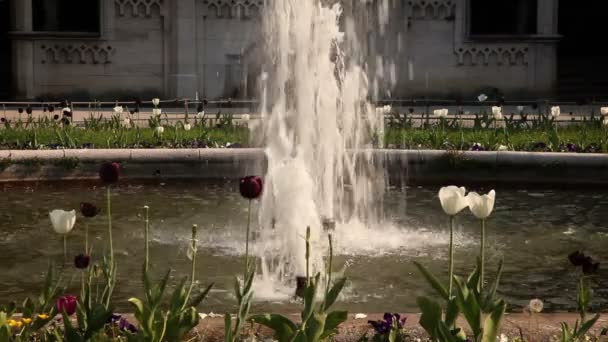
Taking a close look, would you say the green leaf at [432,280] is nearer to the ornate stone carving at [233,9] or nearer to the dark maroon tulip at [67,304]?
the dark maroon tulip at [67,304]

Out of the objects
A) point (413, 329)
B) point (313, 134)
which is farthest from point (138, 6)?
point (413, 329)

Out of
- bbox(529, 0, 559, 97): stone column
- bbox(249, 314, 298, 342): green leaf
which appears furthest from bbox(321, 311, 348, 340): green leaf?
bbox(529, 0, 559, 97): stone column

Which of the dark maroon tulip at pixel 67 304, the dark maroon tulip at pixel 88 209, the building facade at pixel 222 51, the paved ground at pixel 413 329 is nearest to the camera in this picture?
the dark maroon tulip at pixel 67 304

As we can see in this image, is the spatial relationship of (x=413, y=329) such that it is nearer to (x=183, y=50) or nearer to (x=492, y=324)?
(x=492, y=324)

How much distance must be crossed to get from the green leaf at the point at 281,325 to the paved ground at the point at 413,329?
1.62ft

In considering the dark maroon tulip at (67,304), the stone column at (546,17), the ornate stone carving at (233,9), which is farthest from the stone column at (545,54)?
the dark maroon tulip at (67,304)

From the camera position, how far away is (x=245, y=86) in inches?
884

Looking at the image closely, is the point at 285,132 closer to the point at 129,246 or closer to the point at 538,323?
the point at 129,246

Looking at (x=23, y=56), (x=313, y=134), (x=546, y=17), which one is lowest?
(x=313, y=134)

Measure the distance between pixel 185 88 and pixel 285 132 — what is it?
40.4 ft

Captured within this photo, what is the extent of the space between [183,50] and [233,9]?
122 centimetres

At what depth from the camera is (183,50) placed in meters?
22.1

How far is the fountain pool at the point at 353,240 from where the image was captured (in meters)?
6.91

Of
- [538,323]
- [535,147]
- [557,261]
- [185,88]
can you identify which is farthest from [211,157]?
[185,88]
